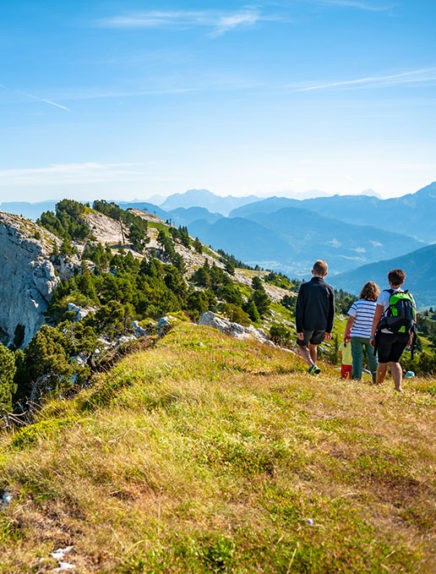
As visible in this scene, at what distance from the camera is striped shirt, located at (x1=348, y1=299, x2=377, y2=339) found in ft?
41.4

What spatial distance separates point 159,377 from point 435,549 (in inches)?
307

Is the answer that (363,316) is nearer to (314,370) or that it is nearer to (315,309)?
(315,309)

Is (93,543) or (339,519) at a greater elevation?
(339,519)

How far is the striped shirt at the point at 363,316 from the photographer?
1262 centimetres

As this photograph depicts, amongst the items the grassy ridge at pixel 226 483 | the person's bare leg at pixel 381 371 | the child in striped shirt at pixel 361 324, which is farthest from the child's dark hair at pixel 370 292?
the grassy ridge at pixel 226 483

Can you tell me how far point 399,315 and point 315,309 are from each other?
2.52 metres

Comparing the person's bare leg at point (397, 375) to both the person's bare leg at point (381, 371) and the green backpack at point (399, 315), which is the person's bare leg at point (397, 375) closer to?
the person's bare leg at point (381, 371)

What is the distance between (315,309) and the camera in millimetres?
12484

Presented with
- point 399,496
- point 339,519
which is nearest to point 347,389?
point 399,496

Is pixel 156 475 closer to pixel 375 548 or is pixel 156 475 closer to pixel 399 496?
pixel 375 548

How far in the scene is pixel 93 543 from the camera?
5.08 meters

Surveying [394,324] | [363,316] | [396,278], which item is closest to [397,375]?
[394,324]

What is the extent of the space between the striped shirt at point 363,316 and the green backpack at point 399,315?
57.1 inches

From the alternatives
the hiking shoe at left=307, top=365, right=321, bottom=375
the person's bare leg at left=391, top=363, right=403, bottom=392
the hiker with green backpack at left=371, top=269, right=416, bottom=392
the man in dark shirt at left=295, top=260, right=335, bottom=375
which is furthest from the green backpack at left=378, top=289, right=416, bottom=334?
the hiking shoe at left=307, top=365, right=321, bottom=375
